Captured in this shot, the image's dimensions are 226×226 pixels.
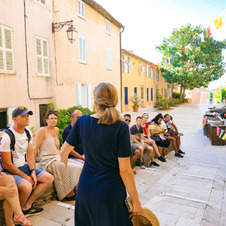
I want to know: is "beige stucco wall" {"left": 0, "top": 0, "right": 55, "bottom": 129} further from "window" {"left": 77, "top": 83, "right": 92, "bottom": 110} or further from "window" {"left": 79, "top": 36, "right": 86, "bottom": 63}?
"window" {"left": 77, "top": 83, "right": 92, "bottom": 110}

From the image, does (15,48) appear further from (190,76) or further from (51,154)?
(190,76)

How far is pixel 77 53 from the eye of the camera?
1207cm

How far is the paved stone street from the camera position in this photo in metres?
3.56

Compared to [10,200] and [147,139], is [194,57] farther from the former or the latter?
[10,200]

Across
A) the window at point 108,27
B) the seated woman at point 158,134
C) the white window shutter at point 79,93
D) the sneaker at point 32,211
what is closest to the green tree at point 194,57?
the window at point 108,27

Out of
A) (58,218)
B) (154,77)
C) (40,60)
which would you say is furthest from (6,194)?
(154,77)

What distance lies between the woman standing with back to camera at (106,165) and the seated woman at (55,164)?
205 centimetres

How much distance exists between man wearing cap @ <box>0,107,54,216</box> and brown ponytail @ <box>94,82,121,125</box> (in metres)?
2.00

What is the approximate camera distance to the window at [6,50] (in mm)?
7389

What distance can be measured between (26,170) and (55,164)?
54 cm

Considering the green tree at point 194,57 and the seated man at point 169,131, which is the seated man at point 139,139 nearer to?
the seated man at point 169,131

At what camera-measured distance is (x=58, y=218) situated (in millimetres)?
3406

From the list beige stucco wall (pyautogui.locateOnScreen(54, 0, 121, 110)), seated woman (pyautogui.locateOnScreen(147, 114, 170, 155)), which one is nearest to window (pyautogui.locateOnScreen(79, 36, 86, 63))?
beige stucco wall (pyautogui.locateOnScreen(54, 0, 121, 110))

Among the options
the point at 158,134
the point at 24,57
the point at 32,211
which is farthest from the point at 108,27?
the point at 32,211
